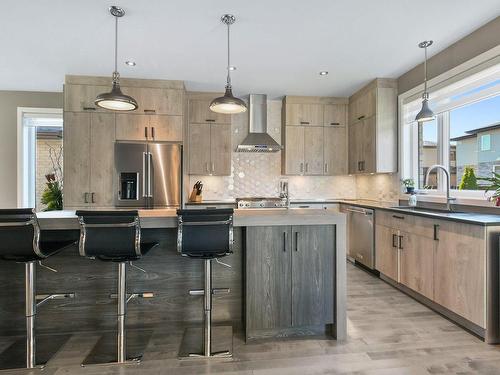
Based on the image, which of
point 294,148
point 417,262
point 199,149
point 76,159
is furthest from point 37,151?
point 417,262

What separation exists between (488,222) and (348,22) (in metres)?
2.17

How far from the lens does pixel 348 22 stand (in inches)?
111

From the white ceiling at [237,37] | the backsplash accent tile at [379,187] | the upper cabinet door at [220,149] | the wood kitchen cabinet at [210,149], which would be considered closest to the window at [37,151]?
the white ceiling at [237,37]

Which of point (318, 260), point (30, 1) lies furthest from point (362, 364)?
point (30, 1)

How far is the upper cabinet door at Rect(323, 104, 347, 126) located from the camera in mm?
5277

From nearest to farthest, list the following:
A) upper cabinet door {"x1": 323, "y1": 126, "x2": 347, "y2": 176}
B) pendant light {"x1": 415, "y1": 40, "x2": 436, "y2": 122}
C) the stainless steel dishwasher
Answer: pendant light {"x1": 415, "y1": 40, "x2": 436, "y2": 122} → the stainless steel dishwasher → upper cabinet door {"x1": 323, "y1": 126, "x2": 347, "y2": 176}

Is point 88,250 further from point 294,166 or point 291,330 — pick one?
point 294,166

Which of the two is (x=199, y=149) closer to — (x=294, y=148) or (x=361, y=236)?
(x=294, y=148)

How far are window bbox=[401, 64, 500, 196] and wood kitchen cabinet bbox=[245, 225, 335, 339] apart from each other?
6.76 ft

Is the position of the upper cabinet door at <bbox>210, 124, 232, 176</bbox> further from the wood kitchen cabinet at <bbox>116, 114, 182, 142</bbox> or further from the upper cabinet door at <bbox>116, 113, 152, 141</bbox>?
the upper cabinet door at <bbox>116, 113, 152, 141</bbox>

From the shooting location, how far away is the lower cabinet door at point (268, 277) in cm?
229

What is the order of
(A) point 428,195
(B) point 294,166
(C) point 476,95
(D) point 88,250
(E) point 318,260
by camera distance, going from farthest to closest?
(B) point 294,166
(A) point 428,195
(C) point 476,95
(E) point 318,260
(D) point 88,250

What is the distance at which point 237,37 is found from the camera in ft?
10.2

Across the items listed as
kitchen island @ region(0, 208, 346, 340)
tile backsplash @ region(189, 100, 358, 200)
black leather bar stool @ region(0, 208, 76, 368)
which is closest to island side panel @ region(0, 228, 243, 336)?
kitchen island @ region(0, 208, 346, 340)
